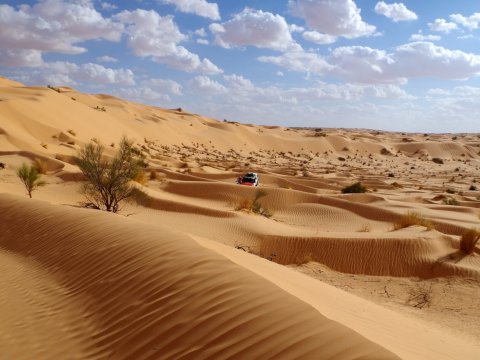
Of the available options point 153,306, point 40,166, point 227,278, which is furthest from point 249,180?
point 153,306

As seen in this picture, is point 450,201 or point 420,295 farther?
point 450,201

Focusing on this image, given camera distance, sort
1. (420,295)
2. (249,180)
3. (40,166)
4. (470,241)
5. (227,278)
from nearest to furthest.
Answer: (227,278) → (420,295) → (470,241) → (40,166) → (249,180)

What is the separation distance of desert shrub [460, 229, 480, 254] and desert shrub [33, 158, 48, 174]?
17933 millimetres

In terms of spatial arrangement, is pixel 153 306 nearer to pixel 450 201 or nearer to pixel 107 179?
pixel 107 179

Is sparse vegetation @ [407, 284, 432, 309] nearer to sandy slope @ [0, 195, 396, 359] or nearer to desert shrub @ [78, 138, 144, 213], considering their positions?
sandy slope @ [0, 195, 396, 359]

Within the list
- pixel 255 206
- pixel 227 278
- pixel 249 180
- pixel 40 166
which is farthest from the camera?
pixel 249 180

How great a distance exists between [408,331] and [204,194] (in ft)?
54.7

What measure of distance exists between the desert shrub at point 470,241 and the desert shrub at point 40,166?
58.8 feet

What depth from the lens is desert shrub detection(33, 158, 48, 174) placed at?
22391 millimetres

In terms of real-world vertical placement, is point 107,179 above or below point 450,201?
above

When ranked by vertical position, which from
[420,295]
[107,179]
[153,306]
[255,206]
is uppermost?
[107,179]

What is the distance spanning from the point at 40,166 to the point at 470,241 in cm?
1853

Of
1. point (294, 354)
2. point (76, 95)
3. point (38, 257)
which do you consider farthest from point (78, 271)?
point (76, 95)

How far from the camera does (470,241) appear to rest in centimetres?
1155
